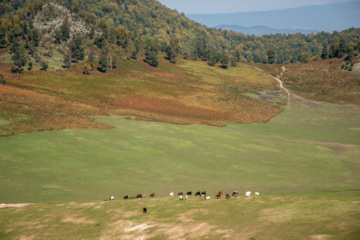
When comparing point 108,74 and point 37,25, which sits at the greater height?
point 37,25

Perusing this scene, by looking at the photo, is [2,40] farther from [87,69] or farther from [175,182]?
[175,182]

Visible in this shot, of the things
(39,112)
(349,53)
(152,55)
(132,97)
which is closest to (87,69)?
(132,97)

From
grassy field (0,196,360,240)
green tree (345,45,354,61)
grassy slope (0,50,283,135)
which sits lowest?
grassy field (0,196,360,240)

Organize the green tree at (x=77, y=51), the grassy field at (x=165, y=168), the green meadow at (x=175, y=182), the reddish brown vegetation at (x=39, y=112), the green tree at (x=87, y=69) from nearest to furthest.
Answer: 1. the green meadow at (x=175, y=182)
2. the grassy field at (x=165, y=168)
3. the reddish brown vegetation at (x=39, y=112)
4. the green tree at (x=87, y=69)
5. the green tree at (x=77, y=51)

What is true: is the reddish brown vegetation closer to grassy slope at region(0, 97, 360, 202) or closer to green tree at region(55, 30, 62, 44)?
grassy slope at region(0, 97, 360, 202)

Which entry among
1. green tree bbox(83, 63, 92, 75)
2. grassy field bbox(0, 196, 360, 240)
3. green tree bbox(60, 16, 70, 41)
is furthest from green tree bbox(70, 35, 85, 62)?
grassy field bbox(0, 196, 360, 240)

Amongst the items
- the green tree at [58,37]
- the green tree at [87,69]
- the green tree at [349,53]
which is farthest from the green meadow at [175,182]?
the green tree at [349,53]

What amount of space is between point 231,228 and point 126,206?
11.0 metres

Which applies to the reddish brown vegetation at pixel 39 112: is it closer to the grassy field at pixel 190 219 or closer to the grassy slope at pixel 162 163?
the grassy slope at pixel 162 163

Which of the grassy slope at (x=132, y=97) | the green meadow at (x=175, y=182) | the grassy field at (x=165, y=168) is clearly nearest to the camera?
the green meadow at (x=175, y=182)

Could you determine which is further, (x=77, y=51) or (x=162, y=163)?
(x=77, y=51)

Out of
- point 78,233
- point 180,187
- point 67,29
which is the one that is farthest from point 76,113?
point 67,29

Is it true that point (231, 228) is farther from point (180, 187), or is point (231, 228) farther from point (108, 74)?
point (108, 74)

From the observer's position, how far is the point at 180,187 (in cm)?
3831
